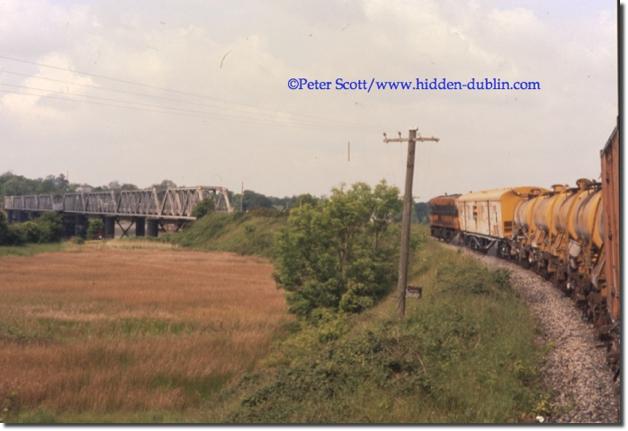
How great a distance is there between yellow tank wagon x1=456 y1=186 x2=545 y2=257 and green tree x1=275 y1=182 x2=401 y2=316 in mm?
4682

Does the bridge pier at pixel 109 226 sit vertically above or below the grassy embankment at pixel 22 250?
above

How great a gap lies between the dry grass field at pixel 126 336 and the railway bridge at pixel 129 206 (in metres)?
40.9

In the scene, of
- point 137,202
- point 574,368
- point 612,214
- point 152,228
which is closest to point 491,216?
point 574,368

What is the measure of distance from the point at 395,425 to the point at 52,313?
21845mm

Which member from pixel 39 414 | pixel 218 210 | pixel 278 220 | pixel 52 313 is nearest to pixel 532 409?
pixel 39 414

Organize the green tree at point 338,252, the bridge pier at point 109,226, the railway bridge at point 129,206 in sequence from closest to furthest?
the green tree at point 338,252
the railway bridge at point 129,206
the bridge pier at point 109,226

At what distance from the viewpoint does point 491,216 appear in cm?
3191

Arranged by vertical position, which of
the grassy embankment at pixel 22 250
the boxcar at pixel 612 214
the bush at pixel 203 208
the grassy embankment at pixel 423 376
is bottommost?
the grassy embankment at pixel 22 250

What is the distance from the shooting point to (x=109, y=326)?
1040 inches

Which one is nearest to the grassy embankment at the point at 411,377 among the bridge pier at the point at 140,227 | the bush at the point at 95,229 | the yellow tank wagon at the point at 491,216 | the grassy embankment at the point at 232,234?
the yellow tank wagon at the point at 491,216

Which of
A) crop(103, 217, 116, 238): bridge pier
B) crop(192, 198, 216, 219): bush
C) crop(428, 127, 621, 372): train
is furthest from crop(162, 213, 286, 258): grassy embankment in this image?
crop(103, 217, 116, 238): bridge pier

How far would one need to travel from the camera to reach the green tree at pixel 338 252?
26.8 m

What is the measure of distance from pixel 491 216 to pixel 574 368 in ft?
66.8

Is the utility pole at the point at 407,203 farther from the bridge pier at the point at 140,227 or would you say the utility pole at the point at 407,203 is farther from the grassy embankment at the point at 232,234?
the bridge pier at the point at 140,227
